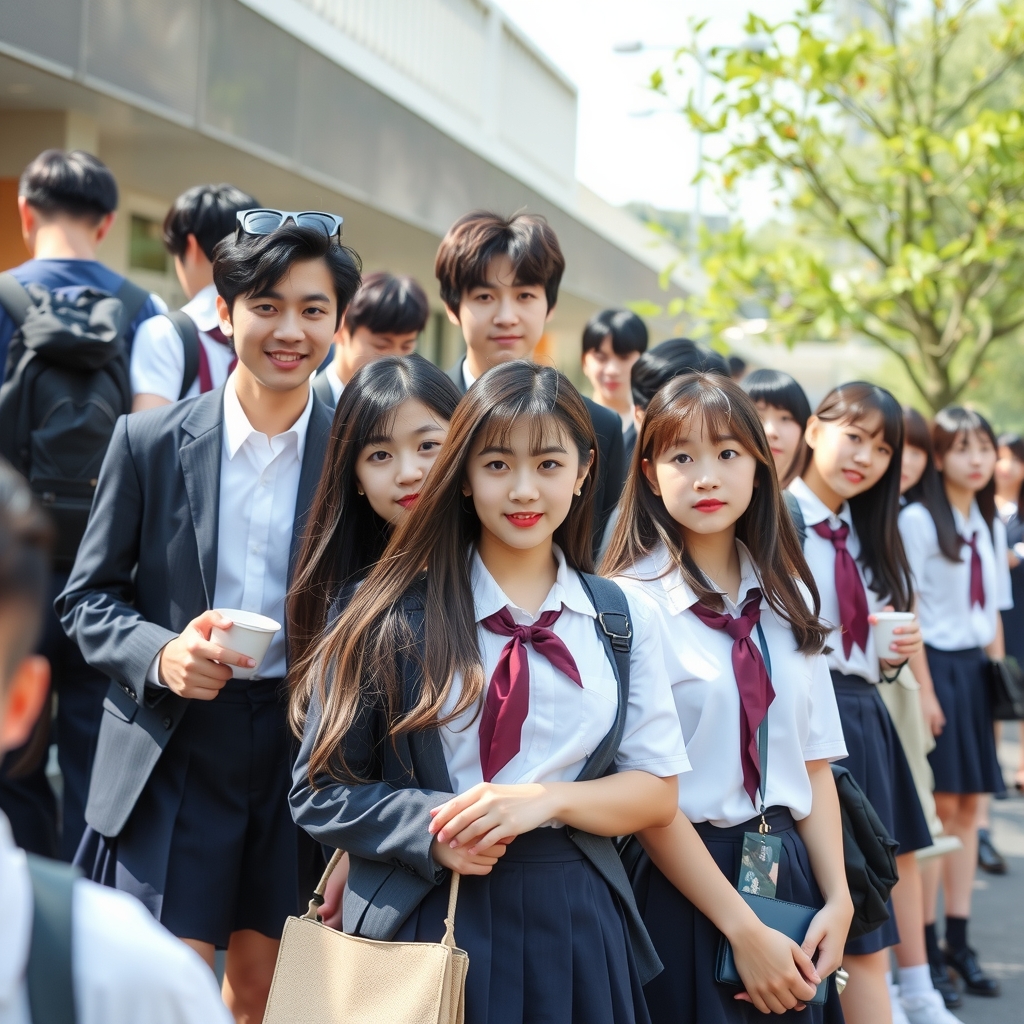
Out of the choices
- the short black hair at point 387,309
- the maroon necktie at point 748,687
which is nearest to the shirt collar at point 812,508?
the maroon necktie at point 748,687

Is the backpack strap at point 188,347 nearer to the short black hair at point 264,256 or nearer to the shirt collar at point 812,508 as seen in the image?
the short black hair at point 264,256

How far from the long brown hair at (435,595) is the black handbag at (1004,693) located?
3577mm

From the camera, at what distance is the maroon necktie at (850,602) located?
382cm

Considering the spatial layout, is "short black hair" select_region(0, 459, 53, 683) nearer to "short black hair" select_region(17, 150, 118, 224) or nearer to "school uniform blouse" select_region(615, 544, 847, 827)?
"school uniform blouse" select_region(615, 544, 847, 827)

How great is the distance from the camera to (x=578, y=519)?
266 cm

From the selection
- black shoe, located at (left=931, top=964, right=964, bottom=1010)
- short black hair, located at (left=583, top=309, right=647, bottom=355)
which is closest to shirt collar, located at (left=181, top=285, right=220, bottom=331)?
short black hair, located at (left=583, top=309, right=647, bottom=355)

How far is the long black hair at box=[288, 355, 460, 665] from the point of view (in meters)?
2.72

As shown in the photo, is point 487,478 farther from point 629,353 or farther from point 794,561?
point 629,353

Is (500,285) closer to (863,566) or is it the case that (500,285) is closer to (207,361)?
(207,361)

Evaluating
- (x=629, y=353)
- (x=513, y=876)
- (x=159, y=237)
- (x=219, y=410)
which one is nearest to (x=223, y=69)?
(x=629, y=353)

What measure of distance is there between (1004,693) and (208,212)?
12.9 feet

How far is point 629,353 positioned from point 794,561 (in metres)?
2.76

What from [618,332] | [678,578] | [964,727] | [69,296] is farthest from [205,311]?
[964,727]

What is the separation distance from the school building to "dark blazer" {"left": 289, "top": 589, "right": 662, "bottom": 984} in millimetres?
2714
